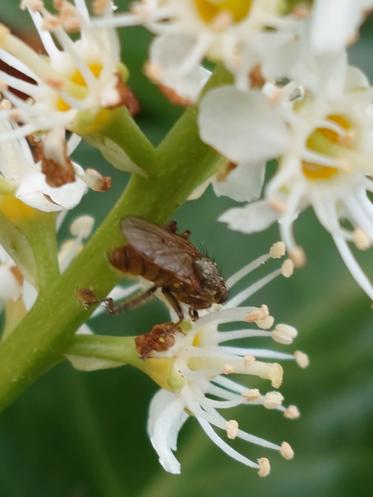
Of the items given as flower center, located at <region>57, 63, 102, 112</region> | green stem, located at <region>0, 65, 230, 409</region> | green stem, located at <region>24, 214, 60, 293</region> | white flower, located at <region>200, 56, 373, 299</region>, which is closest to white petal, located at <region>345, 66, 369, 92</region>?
white flower, located at <region>200, 56, 373, 299</region>

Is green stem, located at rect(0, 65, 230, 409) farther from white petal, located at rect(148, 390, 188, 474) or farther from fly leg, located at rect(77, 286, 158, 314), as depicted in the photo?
white petal, located at rect(148, 390, 188, 474)

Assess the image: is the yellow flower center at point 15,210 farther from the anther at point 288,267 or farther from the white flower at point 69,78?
the anther at point 288,267

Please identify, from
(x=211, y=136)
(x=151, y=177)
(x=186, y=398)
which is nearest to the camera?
(x=211, y=136)

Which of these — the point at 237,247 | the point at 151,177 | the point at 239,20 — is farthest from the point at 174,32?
the point at 237,247

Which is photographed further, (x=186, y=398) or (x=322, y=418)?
(x=322, y=418)

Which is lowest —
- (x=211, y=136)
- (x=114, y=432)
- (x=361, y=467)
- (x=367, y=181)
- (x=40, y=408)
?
(x=361, y=467)

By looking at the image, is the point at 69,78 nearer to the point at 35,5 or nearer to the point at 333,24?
the point at 35,5

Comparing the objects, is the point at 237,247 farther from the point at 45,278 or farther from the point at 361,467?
the point at 45,278
